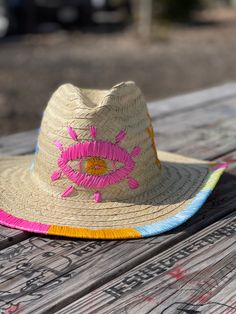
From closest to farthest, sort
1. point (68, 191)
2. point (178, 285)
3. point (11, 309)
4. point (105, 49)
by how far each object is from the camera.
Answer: point (11, 309) < point (178, 285) < point (68, 191) < point (105, 49)

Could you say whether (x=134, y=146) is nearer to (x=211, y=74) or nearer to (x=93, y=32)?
(x=211, y=74)

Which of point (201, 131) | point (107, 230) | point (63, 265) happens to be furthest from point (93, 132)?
point (201, 131)

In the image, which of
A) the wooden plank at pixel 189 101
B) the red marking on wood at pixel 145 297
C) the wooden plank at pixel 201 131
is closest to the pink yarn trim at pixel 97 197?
the red marking on wood at pixel 145 297

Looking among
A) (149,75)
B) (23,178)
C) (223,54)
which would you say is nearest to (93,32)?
(223,54)

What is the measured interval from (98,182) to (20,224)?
9.8 inches

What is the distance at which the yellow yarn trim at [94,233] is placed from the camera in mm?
1549

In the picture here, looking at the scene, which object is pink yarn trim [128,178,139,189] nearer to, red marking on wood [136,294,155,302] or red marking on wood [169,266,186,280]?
red marking on wood [169,266,186,280]

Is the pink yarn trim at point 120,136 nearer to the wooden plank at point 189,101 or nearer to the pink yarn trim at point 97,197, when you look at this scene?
the pink yarn trim at point 97,197

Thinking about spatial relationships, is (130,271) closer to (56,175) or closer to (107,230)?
(107,230)

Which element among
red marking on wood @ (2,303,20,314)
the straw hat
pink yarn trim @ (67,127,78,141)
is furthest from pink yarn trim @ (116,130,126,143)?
red marking on wood @ (2,303,20,314)

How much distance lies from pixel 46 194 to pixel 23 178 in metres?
0.16

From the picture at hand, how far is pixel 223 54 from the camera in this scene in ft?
28.7

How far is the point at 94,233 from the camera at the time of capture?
5.11ft

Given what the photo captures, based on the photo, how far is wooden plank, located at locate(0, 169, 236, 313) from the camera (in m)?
1.31
